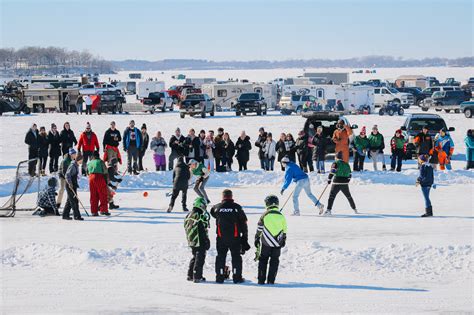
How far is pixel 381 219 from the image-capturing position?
1845 centimetres

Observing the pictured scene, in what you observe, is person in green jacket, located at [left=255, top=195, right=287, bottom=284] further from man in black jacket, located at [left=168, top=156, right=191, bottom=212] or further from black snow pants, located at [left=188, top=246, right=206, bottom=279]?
man in black jacket, located at [left=168, top=156, right=191, bottom=212]

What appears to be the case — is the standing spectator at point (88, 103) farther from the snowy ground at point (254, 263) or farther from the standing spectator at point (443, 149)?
the snowy ground at point (254, 263)

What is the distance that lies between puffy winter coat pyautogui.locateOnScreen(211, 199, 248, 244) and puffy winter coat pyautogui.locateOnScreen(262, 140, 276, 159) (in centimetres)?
1311

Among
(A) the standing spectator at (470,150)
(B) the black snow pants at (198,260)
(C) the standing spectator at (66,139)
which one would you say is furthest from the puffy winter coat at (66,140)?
(B) the black snow pants at (198,260)

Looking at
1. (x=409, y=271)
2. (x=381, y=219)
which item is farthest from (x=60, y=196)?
(x=409, y=271)

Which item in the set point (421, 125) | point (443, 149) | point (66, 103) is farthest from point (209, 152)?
point (66, 103)

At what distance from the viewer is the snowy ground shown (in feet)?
38.0

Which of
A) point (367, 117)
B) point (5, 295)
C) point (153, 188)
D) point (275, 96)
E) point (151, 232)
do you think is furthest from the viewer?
point (275, 96)

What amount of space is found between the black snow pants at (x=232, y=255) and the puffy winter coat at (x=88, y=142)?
11.4 m

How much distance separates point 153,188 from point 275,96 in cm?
3999

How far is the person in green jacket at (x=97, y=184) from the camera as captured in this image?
725 inches

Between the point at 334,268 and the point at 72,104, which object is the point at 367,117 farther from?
the point at 334,268

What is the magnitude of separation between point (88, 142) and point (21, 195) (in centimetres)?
356

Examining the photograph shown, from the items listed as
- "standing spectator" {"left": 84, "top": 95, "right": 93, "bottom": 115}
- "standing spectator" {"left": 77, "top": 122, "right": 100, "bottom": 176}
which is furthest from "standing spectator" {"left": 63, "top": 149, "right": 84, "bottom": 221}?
"standing spectator" {"left": 84, "top": 95, "right": 93, "bottom": 115}
